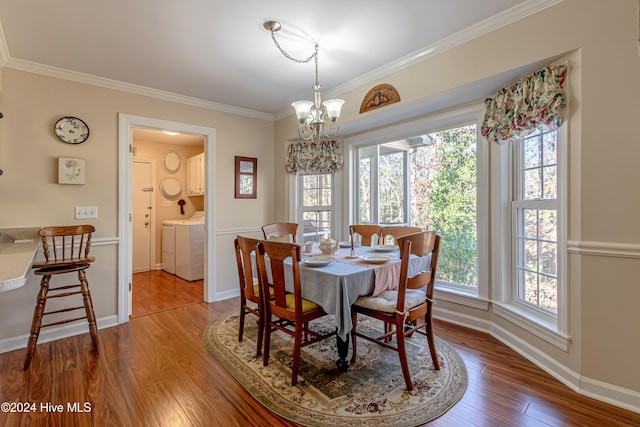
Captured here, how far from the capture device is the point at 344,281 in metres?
→ 1.77

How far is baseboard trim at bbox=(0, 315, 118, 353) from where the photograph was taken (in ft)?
8.00

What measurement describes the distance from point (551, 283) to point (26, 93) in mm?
4566

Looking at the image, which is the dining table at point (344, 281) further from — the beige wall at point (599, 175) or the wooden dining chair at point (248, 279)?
the beige wall at point (599, 175)

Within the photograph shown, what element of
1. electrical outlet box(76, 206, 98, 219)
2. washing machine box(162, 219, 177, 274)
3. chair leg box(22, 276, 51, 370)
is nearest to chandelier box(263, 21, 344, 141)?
electrical outlet box(76, 206, 98, 219)

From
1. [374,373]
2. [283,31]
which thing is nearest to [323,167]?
[283,31]

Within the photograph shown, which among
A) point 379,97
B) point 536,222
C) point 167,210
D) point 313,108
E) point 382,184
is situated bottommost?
point 536,222

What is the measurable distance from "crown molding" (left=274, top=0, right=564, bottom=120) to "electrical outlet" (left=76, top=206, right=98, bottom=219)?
9.11 ft

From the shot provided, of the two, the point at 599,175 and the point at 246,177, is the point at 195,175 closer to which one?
the point at 246,177

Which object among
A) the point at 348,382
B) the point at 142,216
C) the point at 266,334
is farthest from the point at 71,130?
the point at 348,382

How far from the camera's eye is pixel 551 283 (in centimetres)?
221

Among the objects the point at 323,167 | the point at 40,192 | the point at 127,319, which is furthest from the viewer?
the point at 323,167

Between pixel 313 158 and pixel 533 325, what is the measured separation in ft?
9.29

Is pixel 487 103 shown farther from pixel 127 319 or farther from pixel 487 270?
pixel 127 319

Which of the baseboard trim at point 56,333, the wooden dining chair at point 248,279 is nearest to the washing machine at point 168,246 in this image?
the baseboard trim at point 56,333
